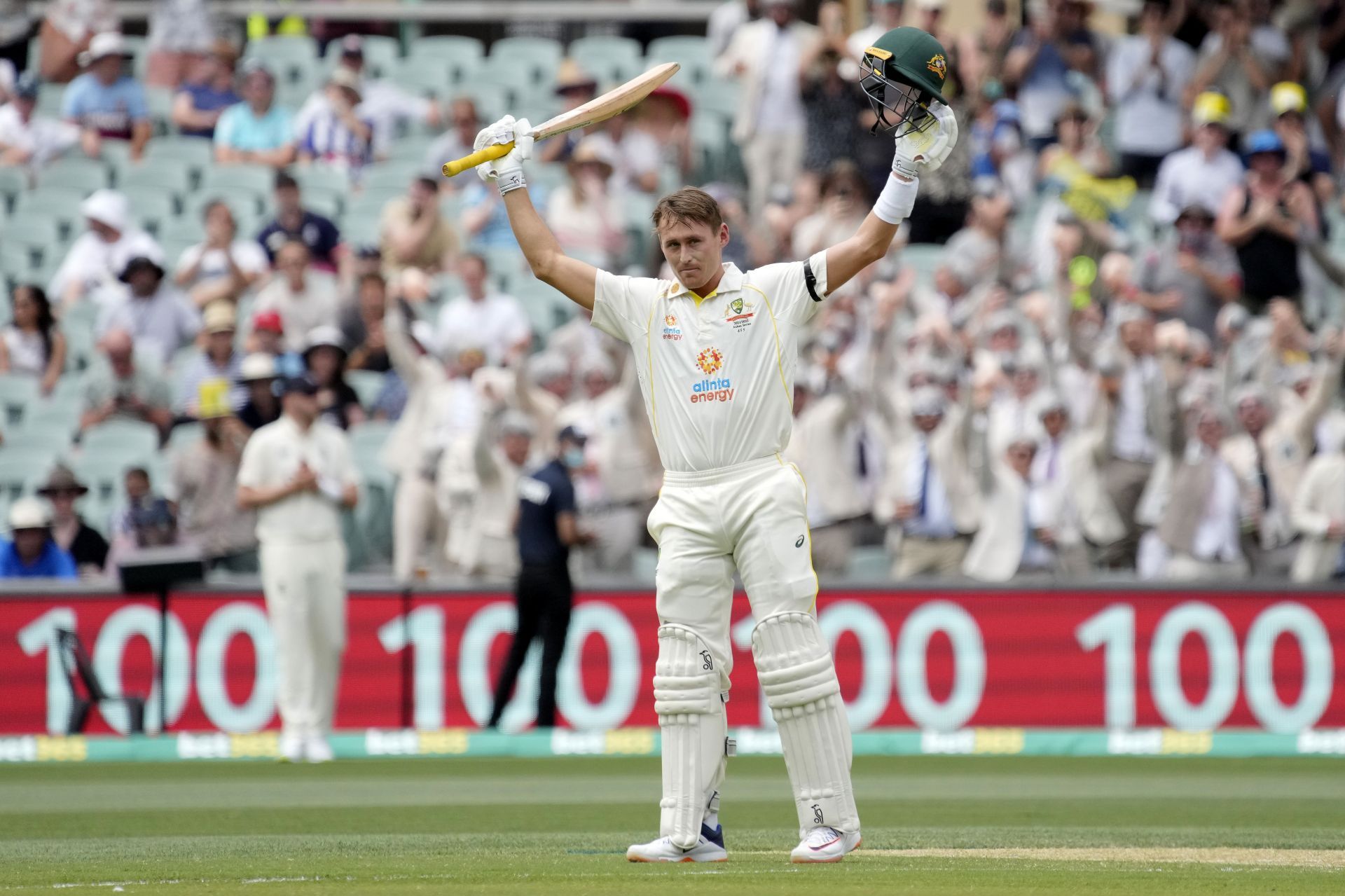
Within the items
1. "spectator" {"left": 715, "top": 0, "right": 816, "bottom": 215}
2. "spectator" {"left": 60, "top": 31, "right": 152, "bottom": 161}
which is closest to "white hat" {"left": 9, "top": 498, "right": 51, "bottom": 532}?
"spectator" {"left": 60, "top": 31, "right": 152, "bottom": 161}

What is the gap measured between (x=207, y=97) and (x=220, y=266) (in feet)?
10.2

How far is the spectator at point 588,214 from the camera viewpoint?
17250 millimetres

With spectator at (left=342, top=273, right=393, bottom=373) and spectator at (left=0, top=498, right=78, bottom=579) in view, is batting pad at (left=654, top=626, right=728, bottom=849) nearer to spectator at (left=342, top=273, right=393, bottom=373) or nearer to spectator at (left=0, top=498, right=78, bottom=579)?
spectator at (left=0, top=498, right=78, bottom=579)

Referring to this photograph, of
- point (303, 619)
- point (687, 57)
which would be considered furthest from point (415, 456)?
point (687, 57)

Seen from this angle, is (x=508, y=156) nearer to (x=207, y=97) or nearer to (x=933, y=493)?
(x=933, y=493)

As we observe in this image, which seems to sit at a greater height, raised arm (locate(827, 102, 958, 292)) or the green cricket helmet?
the green cricket helmet

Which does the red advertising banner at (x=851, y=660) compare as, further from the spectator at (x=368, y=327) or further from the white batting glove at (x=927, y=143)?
the white batting glove at (x=927, y=143)

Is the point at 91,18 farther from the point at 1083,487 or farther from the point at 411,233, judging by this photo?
the point at 1083,487

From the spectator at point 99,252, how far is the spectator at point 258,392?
323cm

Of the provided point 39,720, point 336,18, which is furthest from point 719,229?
point 336,18

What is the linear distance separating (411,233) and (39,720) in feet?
17.6

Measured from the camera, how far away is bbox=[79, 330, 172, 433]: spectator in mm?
15820

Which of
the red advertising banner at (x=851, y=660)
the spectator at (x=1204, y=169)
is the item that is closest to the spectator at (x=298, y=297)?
the red advertising banner at (x=851, y=660)

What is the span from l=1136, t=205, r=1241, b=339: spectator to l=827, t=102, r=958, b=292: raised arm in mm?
9386
